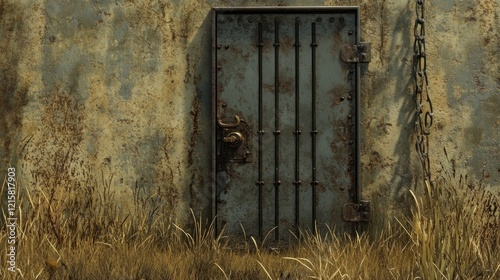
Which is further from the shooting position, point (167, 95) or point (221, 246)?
point (167, 95)

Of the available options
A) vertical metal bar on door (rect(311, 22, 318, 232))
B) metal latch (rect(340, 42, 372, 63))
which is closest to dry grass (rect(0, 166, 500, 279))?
vertical metal bar on door (rect(311, 22, 318, 232))

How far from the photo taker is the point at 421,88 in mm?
5367

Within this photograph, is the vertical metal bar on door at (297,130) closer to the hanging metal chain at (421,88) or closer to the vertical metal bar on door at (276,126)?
the vertical metal bar on door at (276,126)

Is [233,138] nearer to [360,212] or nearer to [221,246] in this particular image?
[221,246]

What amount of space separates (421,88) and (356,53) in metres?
0.54

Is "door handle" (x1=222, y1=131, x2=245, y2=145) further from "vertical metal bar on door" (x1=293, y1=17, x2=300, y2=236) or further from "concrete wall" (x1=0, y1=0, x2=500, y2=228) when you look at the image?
"vertical metal bar on door" (x1=293, y1=17, x2=300, y2=236)

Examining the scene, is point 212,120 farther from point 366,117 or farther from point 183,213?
point 366,117

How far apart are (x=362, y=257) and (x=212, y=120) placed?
4.87 ft

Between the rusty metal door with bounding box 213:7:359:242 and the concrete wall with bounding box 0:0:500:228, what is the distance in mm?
112

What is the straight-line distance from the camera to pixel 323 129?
17.7ft

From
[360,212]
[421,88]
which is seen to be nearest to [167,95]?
[360,212]

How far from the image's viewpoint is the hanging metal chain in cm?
530

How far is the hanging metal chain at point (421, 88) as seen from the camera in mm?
5301

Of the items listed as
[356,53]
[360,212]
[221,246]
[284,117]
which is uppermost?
[356,53]
